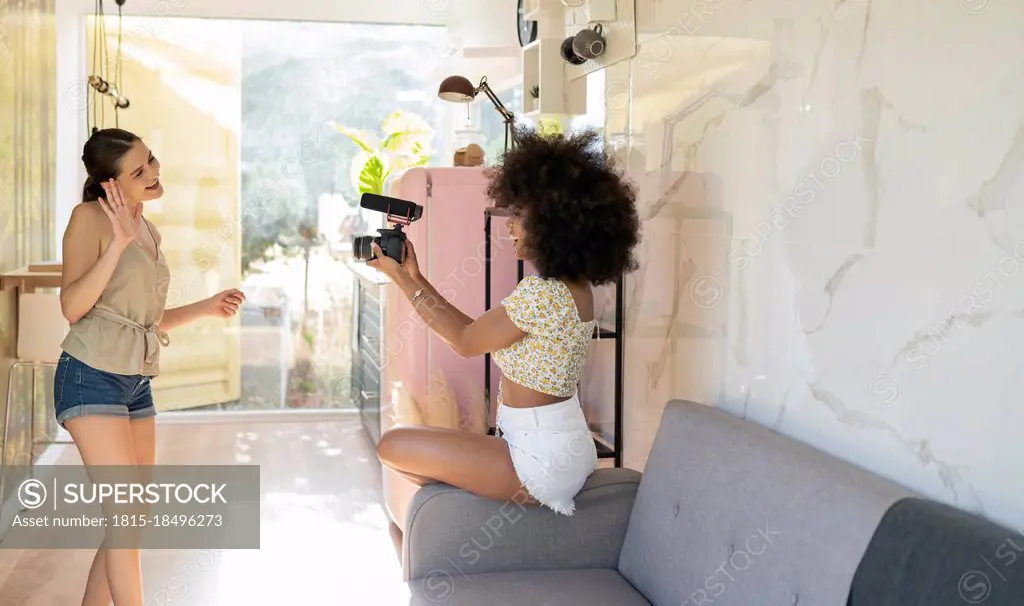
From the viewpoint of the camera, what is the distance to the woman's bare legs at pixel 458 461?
238cm

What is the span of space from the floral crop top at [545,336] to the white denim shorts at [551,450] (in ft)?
0.21

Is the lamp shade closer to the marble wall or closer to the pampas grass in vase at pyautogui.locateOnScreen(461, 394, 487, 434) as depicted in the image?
the pampas grass in vase at pyautogui.locateOnScreen(461, 394, 487, 434)

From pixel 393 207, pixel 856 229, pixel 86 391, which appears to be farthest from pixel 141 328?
pixel 856 229

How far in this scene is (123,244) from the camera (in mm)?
2520

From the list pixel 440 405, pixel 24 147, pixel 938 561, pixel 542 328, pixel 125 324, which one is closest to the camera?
pixel 938 561

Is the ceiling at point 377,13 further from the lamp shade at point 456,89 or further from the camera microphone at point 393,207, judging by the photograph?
the camera microphone at point 393,207

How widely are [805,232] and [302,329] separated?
4.50m

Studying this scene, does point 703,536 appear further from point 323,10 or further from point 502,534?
point 323,10

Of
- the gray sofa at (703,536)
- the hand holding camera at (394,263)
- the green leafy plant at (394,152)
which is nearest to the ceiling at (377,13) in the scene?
the green leafy plant at (394,152)

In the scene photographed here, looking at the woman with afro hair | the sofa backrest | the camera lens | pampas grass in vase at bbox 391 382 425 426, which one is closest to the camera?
the camera lens

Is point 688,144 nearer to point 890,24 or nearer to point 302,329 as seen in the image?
point 890,24

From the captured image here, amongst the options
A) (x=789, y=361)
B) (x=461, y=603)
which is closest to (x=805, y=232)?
(x=789, y=361)

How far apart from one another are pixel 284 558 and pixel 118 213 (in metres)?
1.68

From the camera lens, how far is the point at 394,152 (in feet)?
19.2
